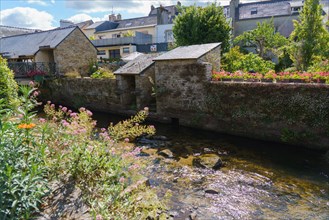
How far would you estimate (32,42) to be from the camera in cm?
2423

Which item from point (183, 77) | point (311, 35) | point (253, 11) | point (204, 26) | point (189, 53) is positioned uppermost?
point (253, 11)

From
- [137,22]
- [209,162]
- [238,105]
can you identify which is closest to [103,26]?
[137,22]

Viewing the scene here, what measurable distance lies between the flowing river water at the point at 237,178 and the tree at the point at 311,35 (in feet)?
30.2

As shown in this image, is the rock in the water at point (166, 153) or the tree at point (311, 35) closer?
the rock in the water at point (166, 153)

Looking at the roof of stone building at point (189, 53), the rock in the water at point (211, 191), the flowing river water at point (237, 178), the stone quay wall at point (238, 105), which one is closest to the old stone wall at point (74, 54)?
the stone quay wall at point (238, 105)

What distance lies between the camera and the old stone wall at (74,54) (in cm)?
2173

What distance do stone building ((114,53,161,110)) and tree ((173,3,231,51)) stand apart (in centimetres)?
589

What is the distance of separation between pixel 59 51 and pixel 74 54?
1417 mm

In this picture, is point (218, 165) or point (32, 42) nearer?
point (218, 165)

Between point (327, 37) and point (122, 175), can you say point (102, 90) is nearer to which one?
Answer: point (122, 175)

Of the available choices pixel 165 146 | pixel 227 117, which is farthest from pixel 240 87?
pixel 165 146

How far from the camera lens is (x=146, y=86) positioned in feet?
51.0

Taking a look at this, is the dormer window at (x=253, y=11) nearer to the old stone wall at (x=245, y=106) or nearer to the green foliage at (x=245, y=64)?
the green foliage at (x=245, y=64)

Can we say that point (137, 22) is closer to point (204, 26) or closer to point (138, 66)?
point (204, 26)
